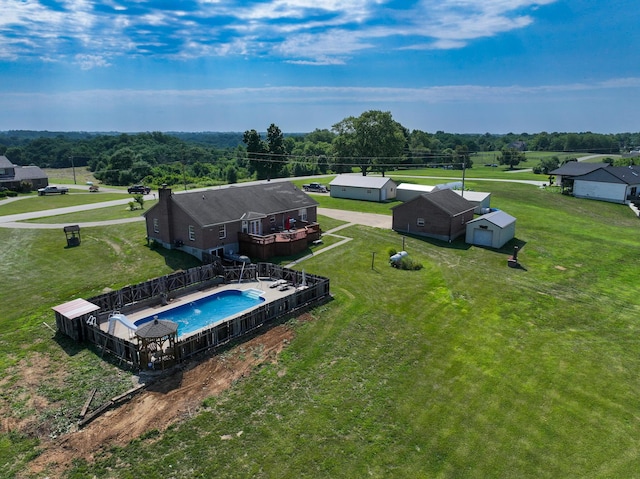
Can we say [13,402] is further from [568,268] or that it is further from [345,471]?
[568,268]

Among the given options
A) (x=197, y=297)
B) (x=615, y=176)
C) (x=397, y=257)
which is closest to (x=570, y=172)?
(x=615, y=176)

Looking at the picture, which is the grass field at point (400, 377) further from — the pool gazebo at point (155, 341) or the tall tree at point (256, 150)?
the tall tree at point (256, 150)

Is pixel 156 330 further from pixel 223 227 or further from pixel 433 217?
pixel 433 217

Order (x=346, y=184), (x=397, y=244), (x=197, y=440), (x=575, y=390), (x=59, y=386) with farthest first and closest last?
(x=346, y=184), (x=397, y=244), (x=575, y=390), (x=59, y=386), (x=197, y=440)

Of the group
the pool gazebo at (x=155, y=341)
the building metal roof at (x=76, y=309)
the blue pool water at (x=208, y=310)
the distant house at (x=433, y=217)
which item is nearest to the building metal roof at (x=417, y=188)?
the distant house at (x=433, y=217)

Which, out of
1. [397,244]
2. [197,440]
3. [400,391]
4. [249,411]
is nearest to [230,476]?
[197,440]

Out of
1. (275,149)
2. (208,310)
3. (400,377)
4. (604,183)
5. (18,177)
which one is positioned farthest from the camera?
(275,149)

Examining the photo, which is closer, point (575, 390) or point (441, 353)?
point (575, 390)
